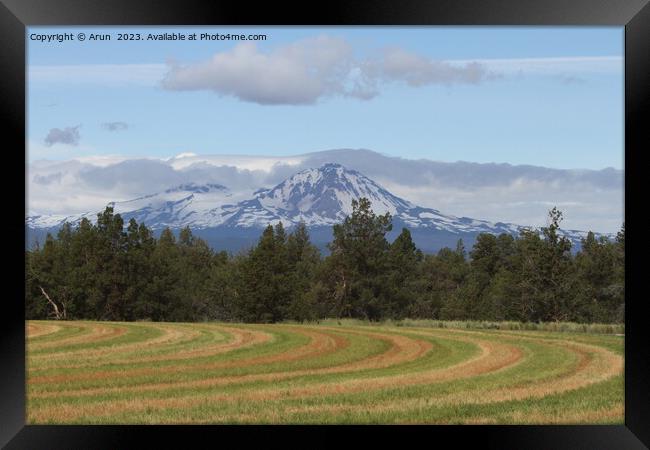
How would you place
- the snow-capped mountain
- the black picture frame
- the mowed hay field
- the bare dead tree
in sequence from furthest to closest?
the snow-capped mountain
the bare dead tree
the mowed hay field
the black picture frame

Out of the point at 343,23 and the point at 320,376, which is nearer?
the point at 343,23

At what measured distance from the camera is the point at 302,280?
18.7 metres

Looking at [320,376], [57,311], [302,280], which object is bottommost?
[57,311]

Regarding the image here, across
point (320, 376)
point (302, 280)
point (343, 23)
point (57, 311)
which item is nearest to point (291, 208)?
point (302, 280)

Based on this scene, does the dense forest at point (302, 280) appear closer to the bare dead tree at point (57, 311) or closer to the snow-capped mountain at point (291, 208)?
the bare dead tree at point (57, 311)

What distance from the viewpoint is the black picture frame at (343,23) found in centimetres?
485

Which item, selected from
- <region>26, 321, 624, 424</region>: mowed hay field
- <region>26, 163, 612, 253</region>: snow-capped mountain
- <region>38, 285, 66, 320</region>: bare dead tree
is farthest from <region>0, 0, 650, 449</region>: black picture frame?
<region>38, 285, 66, 320</region>: bare dead tree

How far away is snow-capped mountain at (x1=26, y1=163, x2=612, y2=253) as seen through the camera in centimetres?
1830

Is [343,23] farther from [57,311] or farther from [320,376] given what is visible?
[57,311]

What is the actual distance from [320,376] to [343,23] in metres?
4.35

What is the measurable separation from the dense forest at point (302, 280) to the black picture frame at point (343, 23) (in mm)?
12881

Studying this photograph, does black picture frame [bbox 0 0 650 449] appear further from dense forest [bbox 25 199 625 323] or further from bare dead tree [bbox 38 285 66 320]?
bare dead tree [bbox 38 285 66 320]

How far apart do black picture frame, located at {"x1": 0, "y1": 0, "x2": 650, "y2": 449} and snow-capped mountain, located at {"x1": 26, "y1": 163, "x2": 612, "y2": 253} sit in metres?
9.98

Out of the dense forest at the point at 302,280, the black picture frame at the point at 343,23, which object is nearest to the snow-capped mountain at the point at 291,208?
the dense forest at the point at 302,280
